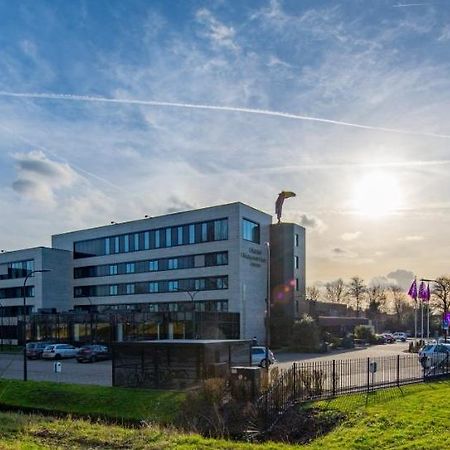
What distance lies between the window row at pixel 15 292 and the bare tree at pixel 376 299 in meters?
73.4

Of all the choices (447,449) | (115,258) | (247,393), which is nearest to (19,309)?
(115,258)

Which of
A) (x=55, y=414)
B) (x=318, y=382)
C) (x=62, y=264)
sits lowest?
(x=55, y=414)

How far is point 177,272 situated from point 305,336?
58.6 feet

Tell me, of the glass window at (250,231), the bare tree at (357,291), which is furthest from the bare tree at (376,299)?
the glass window at (250,231)

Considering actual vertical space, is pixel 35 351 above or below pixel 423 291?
below

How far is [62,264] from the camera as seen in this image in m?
80.8

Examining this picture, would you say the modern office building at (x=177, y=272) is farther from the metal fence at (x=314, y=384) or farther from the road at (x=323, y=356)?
the metal fence at (x=314, y=384)

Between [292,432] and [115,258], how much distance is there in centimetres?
6298

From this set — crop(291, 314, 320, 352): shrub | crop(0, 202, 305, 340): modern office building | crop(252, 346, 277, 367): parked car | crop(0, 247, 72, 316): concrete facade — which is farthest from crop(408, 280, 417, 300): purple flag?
crop(0, 247, 72, 316): concrete facade

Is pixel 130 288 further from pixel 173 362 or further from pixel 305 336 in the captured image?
pixel 173 362

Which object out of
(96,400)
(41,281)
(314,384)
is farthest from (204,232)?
(314,384)

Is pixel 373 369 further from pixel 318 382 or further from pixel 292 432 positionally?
pixel 292 432

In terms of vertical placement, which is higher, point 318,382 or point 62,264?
point 62,264

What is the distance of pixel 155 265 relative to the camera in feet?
234
